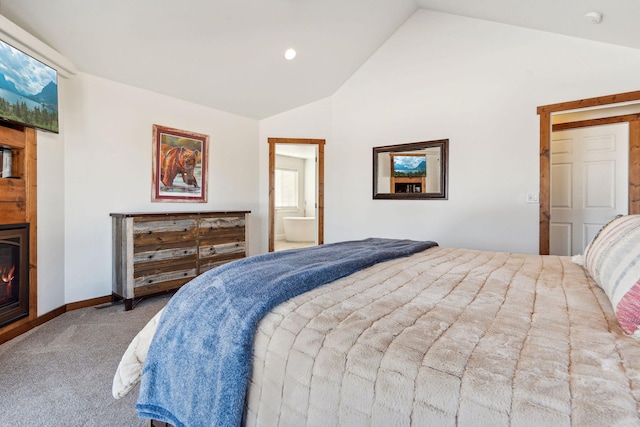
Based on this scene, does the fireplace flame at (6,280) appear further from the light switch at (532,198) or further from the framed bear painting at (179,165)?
the light switch at (532,198)

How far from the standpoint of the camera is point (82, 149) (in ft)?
10.1

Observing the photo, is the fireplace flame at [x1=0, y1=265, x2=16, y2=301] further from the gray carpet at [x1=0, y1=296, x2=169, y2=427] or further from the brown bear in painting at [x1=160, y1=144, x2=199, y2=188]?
the brown bear in painting at [x1=160, y1=144, x2=199, y2=188]

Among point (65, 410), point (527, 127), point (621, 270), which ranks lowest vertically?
point (65, 410)

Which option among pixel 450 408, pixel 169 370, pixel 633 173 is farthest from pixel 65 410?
pixel 633 173

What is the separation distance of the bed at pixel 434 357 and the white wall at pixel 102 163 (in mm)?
2436

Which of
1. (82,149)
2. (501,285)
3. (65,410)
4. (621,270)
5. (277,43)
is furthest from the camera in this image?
(277,43)

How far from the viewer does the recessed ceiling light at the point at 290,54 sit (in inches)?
142

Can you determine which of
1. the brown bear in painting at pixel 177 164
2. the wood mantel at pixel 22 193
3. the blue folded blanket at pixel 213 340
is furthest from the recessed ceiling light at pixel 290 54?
the blue folded blanket at pixel 213 340

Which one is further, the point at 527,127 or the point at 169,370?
the point at 527,127

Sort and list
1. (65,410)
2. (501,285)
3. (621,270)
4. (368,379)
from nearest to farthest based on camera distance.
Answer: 1. (368,379)
2. (621,270)
3. (501,285)
4. (65,410)

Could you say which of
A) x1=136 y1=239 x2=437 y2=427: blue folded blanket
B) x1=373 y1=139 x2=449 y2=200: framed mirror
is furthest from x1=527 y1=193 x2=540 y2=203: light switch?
x1=136 y1=239 x2=437 y2=427: blue folded blanket

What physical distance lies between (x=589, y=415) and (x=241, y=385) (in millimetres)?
715

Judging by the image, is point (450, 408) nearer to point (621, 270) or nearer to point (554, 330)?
point (554, 330)

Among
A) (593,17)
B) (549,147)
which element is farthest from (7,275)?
(593,17)
